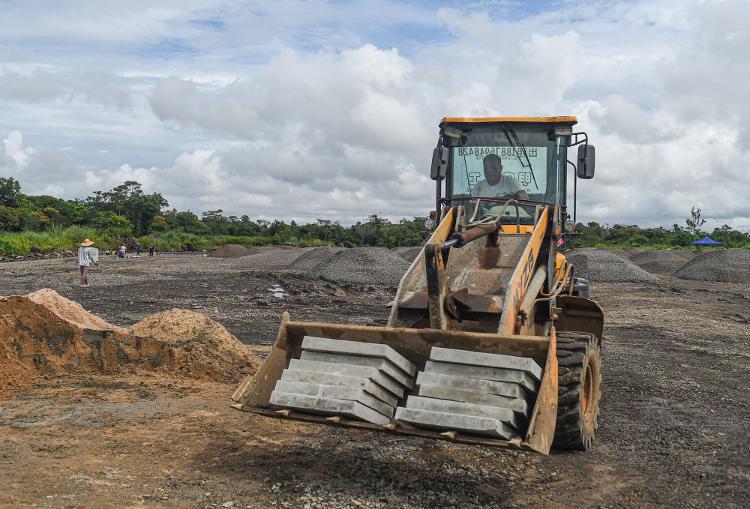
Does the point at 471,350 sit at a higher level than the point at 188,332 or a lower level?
higher

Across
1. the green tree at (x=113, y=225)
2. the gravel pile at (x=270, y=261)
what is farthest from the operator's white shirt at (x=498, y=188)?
the green tree at (x=113, y=225)

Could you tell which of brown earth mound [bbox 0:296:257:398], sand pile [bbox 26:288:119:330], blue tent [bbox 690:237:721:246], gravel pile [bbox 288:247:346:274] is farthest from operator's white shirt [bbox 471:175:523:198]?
blue tent [bbox 690:237:721:246]

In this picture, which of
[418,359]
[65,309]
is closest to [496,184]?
[418,359]

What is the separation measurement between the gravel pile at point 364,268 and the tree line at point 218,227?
2623cm

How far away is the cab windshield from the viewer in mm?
7828

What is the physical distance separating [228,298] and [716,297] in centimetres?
1727

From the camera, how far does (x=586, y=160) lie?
24.6ft

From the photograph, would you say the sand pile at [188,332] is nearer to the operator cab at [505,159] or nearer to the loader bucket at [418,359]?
the operator cab at [505,159]

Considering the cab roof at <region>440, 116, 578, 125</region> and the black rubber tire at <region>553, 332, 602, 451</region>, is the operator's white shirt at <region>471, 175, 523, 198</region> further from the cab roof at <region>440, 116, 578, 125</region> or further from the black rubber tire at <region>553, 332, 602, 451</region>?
the black rubber tire at <region>553, 332, 602, 451</region>

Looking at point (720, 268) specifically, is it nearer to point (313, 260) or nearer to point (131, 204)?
point (313, 260)

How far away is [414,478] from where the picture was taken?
533 centimetres

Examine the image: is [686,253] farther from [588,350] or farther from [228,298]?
[588,350]

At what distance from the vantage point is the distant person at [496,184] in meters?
7.71

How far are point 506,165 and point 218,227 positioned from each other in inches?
2859
